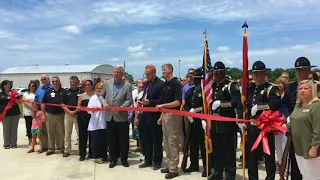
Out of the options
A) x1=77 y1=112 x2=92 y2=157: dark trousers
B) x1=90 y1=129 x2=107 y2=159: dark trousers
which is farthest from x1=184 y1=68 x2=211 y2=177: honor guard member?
x1=77 y1=112 x2=92 y2=157: dark trousers

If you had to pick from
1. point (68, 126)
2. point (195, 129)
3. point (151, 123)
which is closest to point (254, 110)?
point (195, 129)

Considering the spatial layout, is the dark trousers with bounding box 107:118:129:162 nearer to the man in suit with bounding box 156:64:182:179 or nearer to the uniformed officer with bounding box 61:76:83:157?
A: the man in suit with bounding box 156:64:182:179

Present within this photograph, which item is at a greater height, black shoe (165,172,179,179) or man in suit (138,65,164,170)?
man in suit (138,65,164,170)

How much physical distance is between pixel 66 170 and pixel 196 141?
2815 mm

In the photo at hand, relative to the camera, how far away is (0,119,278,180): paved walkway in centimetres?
662

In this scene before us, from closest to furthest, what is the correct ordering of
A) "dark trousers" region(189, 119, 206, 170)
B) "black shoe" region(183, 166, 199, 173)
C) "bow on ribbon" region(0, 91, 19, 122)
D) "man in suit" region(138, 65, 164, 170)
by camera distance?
"dark trousers" region(189, 119, 206, 170) < "black shoe" region(183, 166, 199, 173) < "man in suit" region(138, 65, 164, 170) < "bow on ribbon" region(0, 91, 19, 122)

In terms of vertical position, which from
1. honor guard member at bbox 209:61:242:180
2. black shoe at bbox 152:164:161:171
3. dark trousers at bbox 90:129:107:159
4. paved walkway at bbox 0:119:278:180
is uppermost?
honor guard member at bbox 209:61:242:180

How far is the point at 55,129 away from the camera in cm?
888

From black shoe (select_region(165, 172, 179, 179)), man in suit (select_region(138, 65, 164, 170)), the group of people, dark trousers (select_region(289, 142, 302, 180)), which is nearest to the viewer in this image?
the group of people

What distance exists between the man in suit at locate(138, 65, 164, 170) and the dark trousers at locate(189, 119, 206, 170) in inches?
28.4

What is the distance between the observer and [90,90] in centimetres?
820

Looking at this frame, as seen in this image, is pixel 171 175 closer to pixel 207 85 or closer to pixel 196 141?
pixel 196 141

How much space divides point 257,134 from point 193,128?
1748 millimetres

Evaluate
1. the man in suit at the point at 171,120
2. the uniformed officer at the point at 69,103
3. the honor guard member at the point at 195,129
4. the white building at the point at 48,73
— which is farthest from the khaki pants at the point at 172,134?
the white building at the point at 48,73
